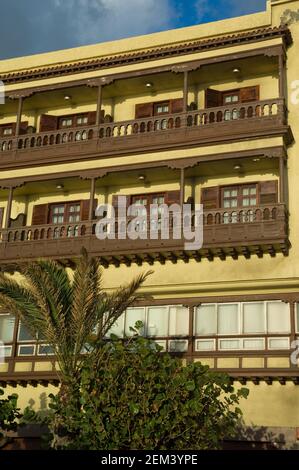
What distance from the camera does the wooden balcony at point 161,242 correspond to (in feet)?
78.9

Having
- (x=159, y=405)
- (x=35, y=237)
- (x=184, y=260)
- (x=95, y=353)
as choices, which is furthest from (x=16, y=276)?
(x=159, y=405)

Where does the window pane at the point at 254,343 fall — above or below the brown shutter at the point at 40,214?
below

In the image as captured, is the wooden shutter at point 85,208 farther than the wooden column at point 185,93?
Yes

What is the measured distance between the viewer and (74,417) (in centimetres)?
1739

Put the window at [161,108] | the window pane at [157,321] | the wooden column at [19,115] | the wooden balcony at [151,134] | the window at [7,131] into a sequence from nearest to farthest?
the window pane at [157,321]
the wooden balcony at [151,134]
the window at [161,108]
the wooden column at [19,115]
the window at [7,131]

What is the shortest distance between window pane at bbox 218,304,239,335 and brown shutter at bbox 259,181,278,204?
12.1 feet

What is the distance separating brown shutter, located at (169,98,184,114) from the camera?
2848 cm

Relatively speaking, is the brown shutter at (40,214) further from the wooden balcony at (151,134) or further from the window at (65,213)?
the wooden balcony at (151,134)

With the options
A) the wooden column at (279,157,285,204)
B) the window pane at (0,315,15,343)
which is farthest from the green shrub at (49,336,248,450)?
the window pane at (0,315,15,343)

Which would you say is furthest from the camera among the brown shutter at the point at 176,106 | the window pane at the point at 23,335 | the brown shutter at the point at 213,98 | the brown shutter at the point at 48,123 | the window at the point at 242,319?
the brown shutter at the point at 48,123

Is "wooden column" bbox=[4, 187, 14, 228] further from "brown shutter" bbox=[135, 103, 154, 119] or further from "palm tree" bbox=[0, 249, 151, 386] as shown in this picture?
"palm tree" bbox=[0, 249, 151, 386]

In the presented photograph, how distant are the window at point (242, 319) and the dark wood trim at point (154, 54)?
913 cm

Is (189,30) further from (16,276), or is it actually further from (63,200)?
(16,276)

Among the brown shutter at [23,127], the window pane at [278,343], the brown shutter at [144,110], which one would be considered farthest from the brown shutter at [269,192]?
the brown shutter at [23,127]
